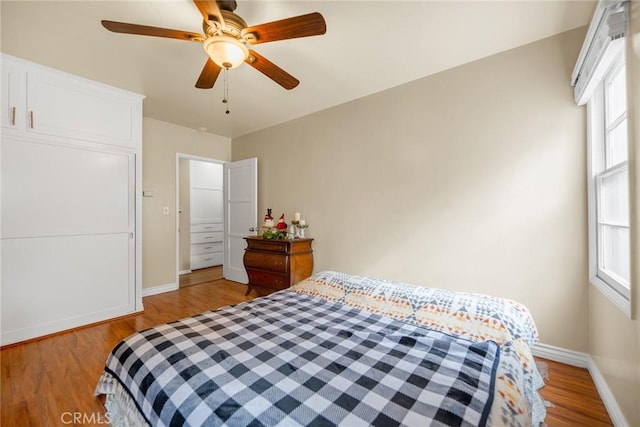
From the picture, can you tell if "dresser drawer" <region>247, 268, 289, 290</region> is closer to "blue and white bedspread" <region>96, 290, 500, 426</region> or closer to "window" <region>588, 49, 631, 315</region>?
"blue and white bedspread" <region>96, 290, 500, 426</region>

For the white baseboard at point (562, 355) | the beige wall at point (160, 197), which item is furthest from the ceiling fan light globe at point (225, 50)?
the white baseboard at point (562, 355)

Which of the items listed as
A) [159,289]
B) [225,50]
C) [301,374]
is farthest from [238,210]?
[301,374]

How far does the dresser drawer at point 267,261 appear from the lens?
3177 millimetres

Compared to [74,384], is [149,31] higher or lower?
higher

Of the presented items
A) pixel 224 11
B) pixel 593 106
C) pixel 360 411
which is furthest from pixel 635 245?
pixel 224 11

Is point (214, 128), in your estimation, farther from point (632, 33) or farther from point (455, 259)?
point (632, 33)

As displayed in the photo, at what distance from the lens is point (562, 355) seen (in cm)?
198

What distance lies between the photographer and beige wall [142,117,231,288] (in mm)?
3703

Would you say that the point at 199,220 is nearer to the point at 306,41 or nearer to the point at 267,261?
the point at 267,261

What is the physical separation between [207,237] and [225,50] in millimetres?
4583

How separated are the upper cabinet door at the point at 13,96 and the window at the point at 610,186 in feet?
14.3

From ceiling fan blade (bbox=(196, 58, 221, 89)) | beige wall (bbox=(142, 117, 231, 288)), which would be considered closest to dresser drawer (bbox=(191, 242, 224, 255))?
beige wall (bbox=(142, 117, 231, 288))

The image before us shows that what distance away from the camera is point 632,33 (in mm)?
1212

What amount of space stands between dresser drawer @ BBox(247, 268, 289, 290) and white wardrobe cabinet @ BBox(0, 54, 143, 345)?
4.29 ft
